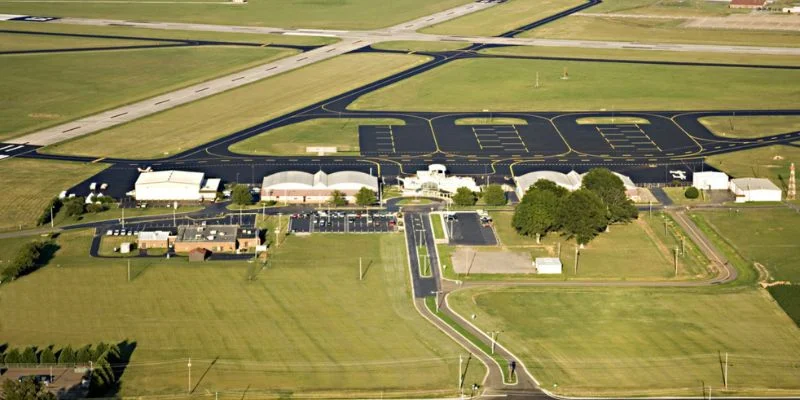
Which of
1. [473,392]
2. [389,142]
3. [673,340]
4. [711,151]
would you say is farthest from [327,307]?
[711,151]

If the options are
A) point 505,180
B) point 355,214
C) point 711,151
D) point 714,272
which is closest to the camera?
point 714,272

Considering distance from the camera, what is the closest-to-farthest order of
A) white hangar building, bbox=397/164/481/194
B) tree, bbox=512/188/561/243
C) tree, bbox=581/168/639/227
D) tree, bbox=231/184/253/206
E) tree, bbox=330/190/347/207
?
tree, bbox=512/188/561/243 < tree, bbox=581/168/639/227 < tree, bbox=231/184/253/206 < tree, bbox=330/190/347/207 < white hangar building, bbox=397/164/481/194

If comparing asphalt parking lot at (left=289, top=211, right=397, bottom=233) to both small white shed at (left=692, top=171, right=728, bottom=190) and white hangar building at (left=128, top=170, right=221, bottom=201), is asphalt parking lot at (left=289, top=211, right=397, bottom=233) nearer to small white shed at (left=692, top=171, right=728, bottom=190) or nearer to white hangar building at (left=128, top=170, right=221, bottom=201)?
white hangar building at (left=128, top=170, right=221, bottom=201)

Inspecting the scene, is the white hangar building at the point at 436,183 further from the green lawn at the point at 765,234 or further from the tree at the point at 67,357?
the tree at the point at 67,357

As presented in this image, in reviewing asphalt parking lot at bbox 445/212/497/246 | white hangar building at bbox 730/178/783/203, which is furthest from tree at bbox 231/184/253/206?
white hangar building at bbox 730/178/783/203

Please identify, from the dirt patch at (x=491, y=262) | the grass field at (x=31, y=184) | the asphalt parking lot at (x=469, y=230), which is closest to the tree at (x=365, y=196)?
the asphalt parking lot at (x=469, y=230)

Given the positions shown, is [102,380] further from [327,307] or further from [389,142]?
[389,142]
